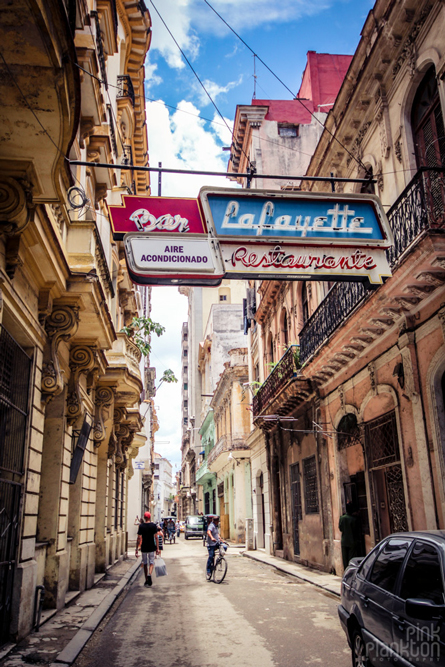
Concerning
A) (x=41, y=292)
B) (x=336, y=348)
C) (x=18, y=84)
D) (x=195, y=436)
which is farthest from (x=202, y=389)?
(x=18, y=84)

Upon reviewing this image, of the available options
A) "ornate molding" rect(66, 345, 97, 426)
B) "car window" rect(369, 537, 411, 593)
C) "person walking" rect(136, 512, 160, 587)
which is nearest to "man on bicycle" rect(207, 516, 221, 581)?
"person walking" rect(136, 512, 160, 587)

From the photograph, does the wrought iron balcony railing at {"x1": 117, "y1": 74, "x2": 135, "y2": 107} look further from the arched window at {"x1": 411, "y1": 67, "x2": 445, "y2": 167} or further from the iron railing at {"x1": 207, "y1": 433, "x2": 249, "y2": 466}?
the iron railing at {"x1": 207, "y1": 433, "x2": 249, "y2": 466}

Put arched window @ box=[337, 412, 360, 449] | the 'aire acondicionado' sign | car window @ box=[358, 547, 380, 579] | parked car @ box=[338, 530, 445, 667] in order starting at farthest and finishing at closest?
arched window @ box=[337, 412, 360, 449], the 'aire acondicionado' sign, car window @ box=[358, 547, 380, 579], parked car @ box=[338, 530, 445, 667]

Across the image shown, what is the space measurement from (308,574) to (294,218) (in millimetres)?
11094

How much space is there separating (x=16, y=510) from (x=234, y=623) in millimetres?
3818

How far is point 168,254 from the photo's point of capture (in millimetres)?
6320

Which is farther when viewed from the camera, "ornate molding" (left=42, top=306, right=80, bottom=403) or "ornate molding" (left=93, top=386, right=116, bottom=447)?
"ornate molding" (left=93, top=386, right=116, bottom=447)

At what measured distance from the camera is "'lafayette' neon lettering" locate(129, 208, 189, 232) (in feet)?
21.0

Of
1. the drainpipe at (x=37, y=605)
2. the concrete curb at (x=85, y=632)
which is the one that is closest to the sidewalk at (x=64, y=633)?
the concrete curb at (x=85, y=632)

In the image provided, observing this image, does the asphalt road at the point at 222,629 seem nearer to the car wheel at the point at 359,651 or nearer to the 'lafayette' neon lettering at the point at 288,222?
the car wheel at the point at 359,651

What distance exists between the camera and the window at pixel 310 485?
16641 mm

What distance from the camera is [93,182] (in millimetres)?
12766

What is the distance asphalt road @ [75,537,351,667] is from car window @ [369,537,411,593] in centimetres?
187

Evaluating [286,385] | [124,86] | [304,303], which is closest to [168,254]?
[286,385]
